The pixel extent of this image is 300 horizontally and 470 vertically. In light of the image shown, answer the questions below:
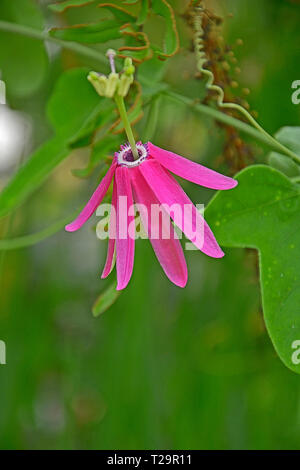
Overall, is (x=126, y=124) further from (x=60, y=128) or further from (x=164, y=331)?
(x=164, y=331)

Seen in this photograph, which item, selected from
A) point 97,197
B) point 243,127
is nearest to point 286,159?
point 243,127

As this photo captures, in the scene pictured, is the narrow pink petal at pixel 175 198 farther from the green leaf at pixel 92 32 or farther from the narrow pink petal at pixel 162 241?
the green leaf at pixel 92 32

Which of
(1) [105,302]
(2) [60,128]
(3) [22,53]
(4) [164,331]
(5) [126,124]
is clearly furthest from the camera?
(4) [164,331]

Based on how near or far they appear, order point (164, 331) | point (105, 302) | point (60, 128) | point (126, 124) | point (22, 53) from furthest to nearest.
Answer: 1. point (164, 331)
2. point (22, 53)
3. point (60, 128)
4. point (105, 302)
5. point (126, 124)

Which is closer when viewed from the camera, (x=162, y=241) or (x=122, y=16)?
(x=162, y=241)

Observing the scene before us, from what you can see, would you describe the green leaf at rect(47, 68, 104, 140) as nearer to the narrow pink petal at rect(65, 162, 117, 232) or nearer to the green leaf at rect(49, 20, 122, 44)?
the green leaf at rect(49, 20, 122, 44)

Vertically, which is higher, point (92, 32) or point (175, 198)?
point (92, 32)
